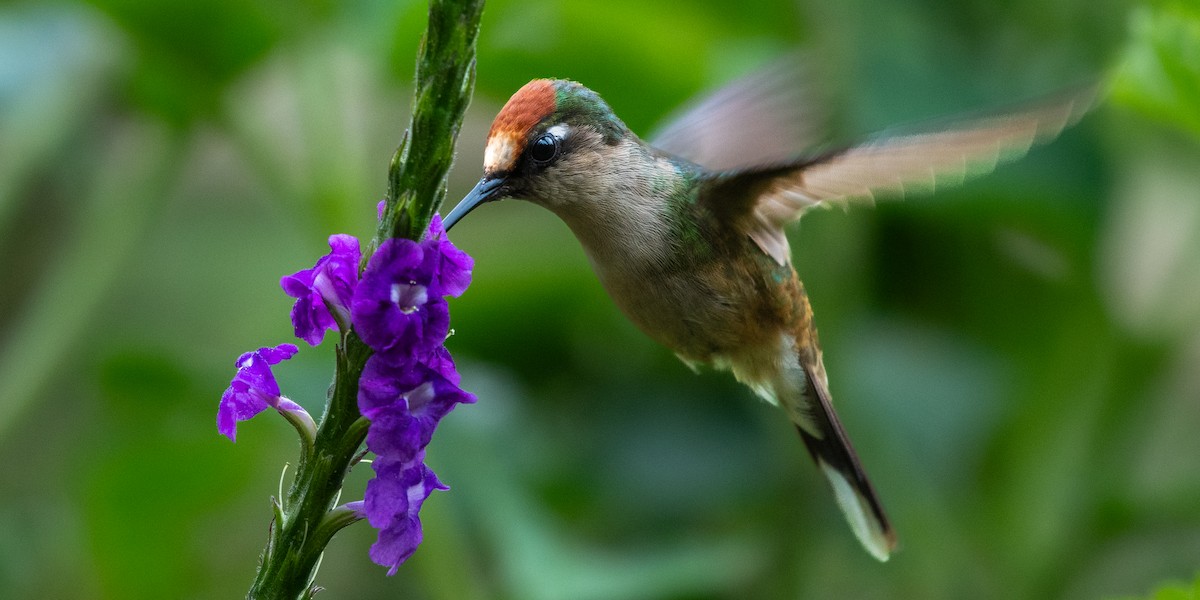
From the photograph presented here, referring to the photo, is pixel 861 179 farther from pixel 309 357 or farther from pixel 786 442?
pixel 309 357

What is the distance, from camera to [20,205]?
3.05m

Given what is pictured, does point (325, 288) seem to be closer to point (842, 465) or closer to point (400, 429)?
point (400, 429)

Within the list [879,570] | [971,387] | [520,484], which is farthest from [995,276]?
[520,484]

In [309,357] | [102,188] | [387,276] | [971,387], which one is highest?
[102,188]

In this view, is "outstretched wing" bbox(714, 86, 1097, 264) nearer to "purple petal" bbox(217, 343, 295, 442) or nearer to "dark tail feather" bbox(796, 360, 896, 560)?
"dark tail feather" bbox(796, 360, 896, 560)

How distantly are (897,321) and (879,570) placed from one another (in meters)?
0.72

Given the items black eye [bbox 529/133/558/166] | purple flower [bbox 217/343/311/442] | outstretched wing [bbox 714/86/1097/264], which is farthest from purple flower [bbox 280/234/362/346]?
outstretched wing [bbox 714/86/1097/264]

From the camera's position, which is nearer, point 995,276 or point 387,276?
point 387,276

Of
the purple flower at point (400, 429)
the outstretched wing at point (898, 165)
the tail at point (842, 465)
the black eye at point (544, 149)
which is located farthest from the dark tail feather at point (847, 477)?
the purple flower at point (400, 429)

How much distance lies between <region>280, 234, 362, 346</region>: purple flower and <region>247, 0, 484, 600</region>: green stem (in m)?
0.04

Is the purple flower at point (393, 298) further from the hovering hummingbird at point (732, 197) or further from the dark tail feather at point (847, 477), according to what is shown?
the dark tail feather at point (847, 477)

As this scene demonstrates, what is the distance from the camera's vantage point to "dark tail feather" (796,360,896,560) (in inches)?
73.3

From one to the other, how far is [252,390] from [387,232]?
23 cm

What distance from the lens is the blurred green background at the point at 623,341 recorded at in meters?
2.60
